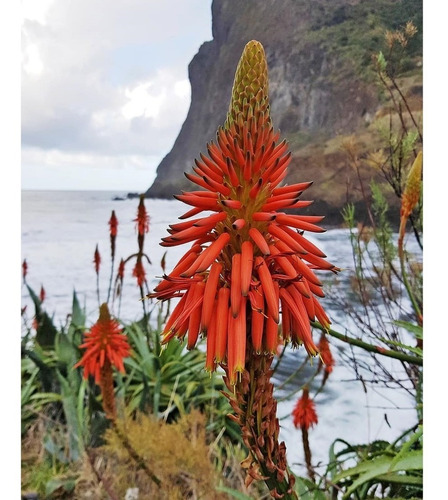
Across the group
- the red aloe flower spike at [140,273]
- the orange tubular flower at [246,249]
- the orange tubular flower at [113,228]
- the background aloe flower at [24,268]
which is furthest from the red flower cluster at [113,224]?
the orange tubular flower at [246,249]

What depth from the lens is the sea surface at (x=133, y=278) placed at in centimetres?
158

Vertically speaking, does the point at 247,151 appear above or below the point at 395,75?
below

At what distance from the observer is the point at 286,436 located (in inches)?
62.0

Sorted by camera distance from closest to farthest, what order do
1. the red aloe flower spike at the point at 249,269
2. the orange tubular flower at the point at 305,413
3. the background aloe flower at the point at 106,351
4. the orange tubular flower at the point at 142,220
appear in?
the red aloe flower spike at the point at 249,269
the background aloe flower at the point at 106,351
the orange tubular flower at the point at 305,413
the orange tubular flower at the point at 142,220

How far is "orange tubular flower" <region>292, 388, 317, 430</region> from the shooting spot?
1.53 meters

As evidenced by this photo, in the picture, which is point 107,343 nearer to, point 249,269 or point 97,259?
point 97,259

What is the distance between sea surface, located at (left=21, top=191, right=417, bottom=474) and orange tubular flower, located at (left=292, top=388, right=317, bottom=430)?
3 cm

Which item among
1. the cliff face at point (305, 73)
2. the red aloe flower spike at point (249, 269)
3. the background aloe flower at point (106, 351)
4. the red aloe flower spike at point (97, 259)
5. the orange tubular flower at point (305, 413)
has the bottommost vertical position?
the orange tubular flower at point (305, 413)

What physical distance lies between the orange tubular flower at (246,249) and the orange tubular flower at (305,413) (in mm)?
874

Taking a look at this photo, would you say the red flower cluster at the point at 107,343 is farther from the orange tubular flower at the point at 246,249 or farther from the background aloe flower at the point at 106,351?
the orange tubular flower at the point at 246,249

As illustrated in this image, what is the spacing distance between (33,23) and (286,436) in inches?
51.3

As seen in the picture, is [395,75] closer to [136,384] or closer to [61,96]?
[61,96]
